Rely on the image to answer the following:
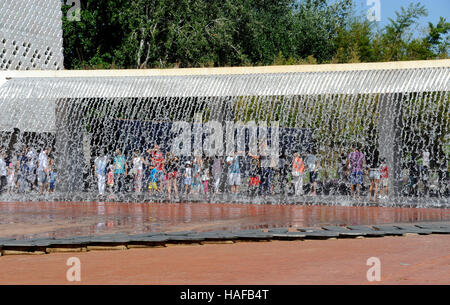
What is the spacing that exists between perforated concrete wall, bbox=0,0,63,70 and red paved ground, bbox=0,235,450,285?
22.9 m

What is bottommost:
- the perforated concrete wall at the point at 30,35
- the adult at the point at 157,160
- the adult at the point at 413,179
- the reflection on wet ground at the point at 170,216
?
the reflection on wet ground at the point at 170,216

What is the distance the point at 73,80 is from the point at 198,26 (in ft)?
65.3

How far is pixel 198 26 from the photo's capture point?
44.7 metres

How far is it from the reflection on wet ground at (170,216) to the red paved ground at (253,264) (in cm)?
267

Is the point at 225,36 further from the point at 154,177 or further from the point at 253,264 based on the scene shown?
the point at 253,264

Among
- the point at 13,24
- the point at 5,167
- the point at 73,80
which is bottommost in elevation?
the point at 5,167

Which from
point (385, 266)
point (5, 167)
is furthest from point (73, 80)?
point (385, 266)

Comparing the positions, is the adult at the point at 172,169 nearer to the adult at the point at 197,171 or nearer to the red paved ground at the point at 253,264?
the adult at the point at 197,171

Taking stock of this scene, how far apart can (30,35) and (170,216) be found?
18.7m

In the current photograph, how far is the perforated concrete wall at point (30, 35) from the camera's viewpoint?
31469 mm

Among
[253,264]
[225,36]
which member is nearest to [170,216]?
[253,264]

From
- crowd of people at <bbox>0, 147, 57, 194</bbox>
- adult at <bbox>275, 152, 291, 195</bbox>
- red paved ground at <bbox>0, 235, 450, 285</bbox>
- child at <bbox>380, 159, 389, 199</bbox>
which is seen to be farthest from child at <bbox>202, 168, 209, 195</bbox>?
red paved ground at <bbox>0, 235, 450, 285</bbox>

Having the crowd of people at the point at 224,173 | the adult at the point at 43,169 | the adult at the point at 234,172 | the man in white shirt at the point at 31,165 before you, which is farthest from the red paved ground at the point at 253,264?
the man in white shirt at the point at 31,165
